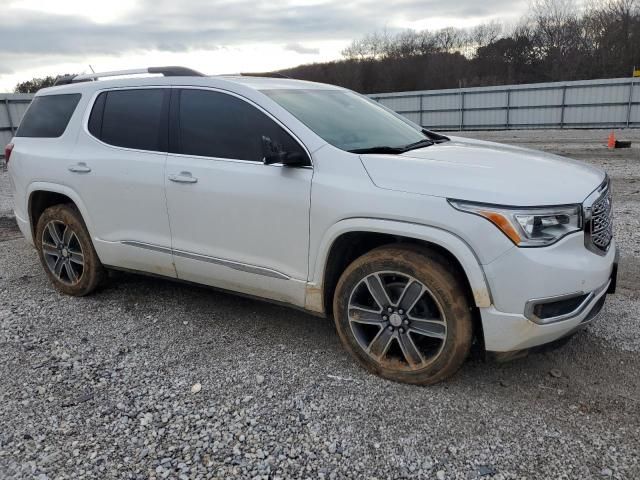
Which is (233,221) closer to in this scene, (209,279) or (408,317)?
(209,279)

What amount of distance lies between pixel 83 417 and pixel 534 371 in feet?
8.94

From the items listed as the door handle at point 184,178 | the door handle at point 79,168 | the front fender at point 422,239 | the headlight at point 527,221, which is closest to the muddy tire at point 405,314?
the front fender at point 422,239

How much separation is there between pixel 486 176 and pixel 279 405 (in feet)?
5.74

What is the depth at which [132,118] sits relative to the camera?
4355mm

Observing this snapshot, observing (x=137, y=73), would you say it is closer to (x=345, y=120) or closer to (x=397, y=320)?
(x=345, y=120)

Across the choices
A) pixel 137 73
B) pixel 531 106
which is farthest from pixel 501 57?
pixel 137 73

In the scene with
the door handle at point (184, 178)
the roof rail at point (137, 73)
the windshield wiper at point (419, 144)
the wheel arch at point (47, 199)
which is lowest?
the wheel arch at point (47, 199)

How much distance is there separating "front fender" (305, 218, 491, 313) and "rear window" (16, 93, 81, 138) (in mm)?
2842

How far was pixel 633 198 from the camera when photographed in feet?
28.4

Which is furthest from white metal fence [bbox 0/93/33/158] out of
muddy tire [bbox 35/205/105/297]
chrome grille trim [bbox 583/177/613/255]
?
chrome grille trim [bbox 583/177/613/255]

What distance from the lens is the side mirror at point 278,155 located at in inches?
133

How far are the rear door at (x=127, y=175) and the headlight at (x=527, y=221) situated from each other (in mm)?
2319

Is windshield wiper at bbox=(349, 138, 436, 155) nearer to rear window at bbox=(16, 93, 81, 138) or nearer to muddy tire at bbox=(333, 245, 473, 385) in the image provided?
muddy tire at bbox=(333, 245, 473, 385)

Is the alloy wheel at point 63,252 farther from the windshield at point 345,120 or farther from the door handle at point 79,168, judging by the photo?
the windshield at point 345,120
